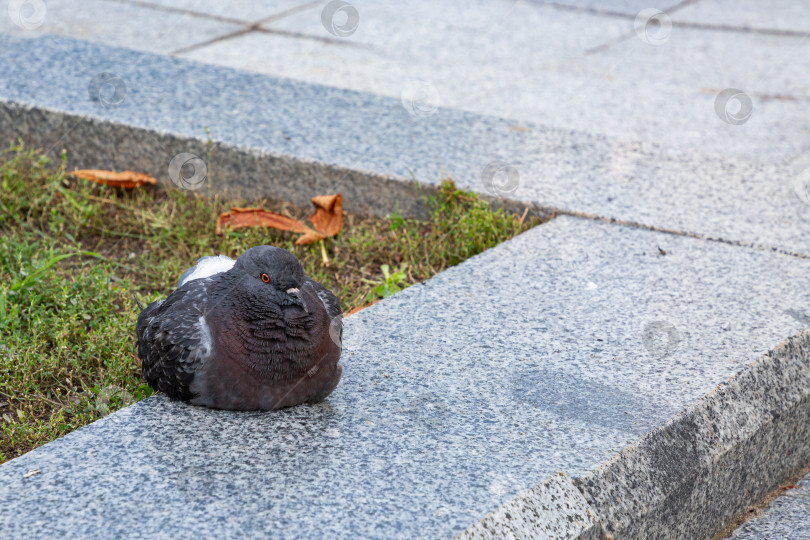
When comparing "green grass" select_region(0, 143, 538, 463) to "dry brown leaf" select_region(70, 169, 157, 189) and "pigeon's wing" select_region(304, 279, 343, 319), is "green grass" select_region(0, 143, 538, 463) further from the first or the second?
"pigeon's wing" select_region(304, 279, 343, 319)

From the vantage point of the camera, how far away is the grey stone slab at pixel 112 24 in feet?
21.3

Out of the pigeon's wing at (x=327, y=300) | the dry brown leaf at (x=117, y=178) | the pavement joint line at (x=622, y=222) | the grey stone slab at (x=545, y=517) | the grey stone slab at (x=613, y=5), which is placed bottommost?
the grey stone slab at (x=545, y=517)

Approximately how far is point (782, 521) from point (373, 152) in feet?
8.16

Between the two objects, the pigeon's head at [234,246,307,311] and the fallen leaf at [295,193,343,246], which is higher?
the pigeon's head at [234,246,307,311]

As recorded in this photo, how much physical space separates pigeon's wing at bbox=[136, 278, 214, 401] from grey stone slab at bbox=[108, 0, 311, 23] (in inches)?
207

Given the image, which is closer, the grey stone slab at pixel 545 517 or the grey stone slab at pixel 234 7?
the grey stone slab at pixel 545 517

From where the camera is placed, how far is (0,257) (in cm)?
380

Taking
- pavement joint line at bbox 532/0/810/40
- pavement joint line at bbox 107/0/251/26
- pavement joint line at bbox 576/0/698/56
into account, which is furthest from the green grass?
pavement joint line at bbox 532/0/810/40

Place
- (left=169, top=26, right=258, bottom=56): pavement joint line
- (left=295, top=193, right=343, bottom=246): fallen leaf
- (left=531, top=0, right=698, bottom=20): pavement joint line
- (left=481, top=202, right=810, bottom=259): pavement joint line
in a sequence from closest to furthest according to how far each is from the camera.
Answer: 1. (left=481, top=202, right=810, bottom=259): pavement joint line
2. (left=295, top=193, right=343, bottom=246): fallen leaf
3. (left=169, top=26, right=258, bottom=56): pavement joint line
4. (left=531, top=0, right=698, bottom=20): pavement joint line

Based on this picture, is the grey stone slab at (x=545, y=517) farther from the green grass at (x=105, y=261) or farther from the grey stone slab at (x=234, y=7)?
the grey stone slab at (x=234, y=7)

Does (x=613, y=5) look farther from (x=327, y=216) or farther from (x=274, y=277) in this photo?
(x=274, y=277)

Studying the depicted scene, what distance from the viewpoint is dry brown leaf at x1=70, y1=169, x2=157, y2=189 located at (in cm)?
446

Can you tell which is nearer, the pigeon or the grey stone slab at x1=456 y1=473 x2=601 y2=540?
the grey stone slab at x1=456 y1=473 x2=601 y2=540

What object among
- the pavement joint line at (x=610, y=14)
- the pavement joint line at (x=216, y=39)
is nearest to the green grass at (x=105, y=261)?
the pavement joint line at (x=216, y=39)
